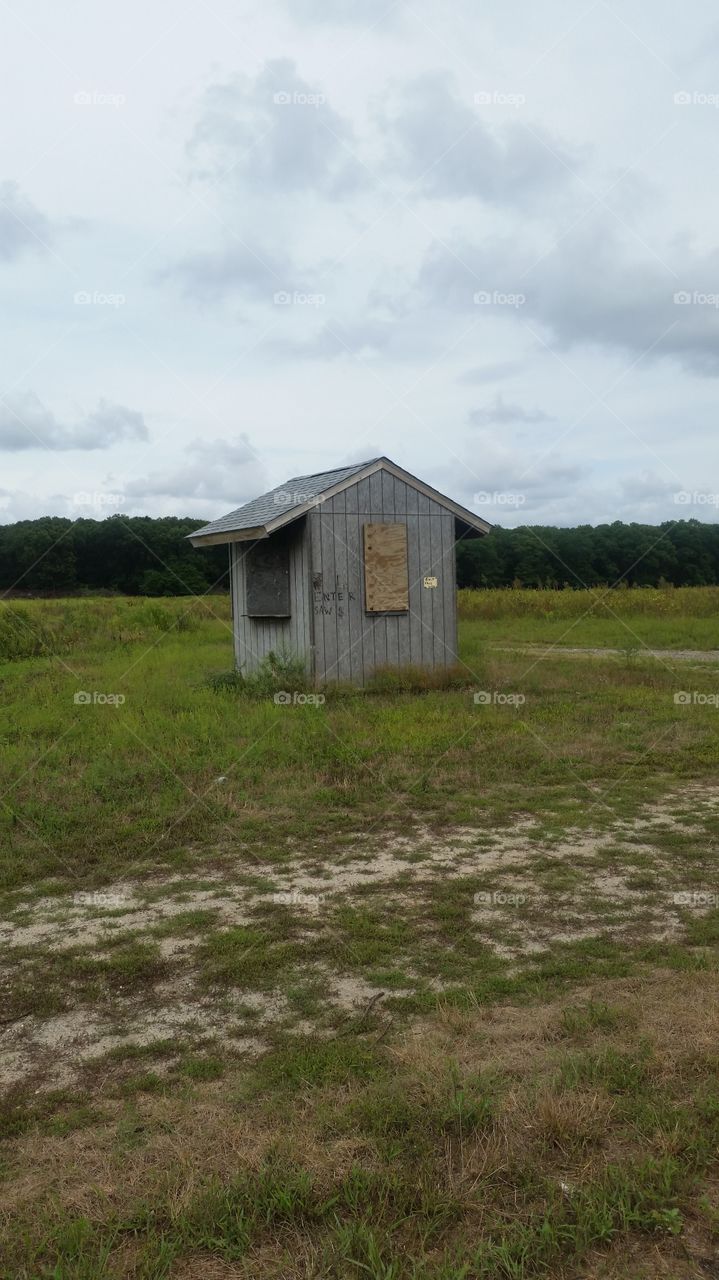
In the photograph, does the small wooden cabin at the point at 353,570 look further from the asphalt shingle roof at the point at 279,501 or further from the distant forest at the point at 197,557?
the distant forest at the point at 197,557

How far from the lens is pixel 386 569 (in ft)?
47.7

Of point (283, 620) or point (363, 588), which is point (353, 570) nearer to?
point (363, 588)

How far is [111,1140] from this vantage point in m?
3.22

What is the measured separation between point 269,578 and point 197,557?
39.4m

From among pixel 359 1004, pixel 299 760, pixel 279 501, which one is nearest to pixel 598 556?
pixel 279 501

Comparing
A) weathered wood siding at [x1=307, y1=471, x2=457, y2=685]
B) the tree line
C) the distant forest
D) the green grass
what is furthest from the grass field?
the tree line

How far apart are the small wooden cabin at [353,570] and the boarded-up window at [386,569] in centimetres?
1

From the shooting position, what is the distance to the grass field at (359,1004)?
8.84ft

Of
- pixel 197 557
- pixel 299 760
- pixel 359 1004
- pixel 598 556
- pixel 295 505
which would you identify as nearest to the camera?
pixel 359 1004

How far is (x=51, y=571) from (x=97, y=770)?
162 ft

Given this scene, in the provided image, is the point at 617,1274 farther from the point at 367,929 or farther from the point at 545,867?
the point at 545,867

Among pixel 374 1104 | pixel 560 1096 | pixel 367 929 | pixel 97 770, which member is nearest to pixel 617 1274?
pixel 560 1096

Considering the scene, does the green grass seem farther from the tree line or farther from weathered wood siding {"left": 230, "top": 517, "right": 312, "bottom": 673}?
the tree line

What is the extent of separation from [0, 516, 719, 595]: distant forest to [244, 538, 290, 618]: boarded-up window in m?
31.8
